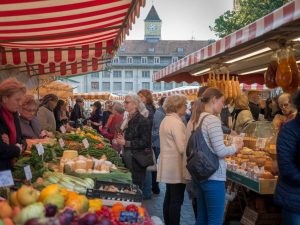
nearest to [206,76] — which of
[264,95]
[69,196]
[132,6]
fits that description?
[132,6]

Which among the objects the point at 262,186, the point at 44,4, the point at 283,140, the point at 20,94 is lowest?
the point at 262,186

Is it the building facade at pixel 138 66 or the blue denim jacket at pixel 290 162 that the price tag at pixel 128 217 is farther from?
the building facade at pixel 138 66

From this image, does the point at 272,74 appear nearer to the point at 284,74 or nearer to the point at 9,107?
the point at 284,74

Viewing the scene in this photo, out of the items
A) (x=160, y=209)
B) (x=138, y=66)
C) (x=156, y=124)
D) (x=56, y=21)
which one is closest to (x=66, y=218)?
(x=56, y=21)

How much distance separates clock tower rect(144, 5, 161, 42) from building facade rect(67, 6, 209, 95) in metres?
4.36

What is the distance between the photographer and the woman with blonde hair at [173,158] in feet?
17.8

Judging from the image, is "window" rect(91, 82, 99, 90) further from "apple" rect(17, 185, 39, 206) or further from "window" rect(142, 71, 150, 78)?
"apple" rect(17, 185, 39, 206)

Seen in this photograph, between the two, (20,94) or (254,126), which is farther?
(254,126)

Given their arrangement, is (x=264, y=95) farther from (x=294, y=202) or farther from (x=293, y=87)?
(x=294, y=202)

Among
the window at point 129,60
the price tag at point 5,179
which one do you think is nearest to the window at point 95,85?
the window at point 129,60

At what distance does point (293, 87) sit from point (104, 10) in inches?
87.5

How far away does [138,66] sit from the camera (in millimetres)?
95312

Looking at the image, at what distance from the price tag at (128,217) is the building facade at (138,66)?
8344cm

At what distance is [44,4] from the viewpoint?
178 inches
